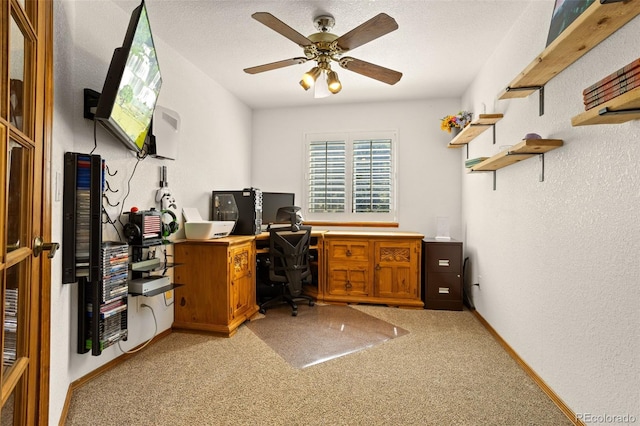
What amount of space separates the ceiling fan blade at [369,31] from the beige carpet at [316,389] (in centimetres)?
217

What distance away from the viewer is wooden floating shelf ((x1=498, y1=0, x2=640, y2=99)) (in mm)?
1274

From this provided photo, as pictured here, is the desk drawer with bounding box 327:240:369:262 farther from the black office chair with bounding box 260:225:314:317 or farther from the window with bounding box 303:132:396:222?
the window with bounding box 303:132:396:222

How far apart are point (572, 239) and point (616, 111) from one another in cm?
79

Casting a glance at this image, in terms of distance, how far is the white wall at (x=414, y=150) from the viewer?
4.34 m

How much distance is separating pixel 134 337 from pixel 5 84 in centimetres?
220

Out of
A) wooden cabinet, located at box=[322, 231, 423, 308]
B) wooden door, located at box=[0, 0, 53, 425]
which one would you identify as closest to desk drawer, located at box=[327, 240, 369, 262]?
wooden cabinet, located at box=[322, 231, 423, 308]

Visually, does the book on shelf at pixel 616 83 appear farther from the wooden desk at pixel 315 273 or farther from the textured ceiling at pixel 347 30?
the wooden desk at pixel 315 273

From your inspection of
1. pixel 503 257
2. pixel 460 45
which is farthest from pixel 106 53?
pixel 503 257

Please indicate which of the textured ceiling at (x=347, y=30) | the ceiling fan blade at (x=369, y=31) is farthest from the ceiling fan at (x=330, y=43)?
the textured ceiling at (x=347, y=30)

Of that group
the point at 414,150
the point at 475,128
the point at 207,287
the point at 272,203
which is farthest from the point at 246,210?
the point at 475,128

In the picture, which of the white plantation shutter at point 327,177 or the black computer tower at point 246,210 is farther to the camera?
the white plantation shutter at point 327,177

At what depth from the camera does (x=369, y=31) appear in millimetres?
2051

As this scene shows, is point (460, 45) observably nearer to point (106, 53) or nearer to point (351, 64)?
point (351, 64)

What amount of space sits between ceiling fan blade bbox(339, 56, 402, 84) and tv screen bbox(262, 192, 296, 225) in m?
2.03
